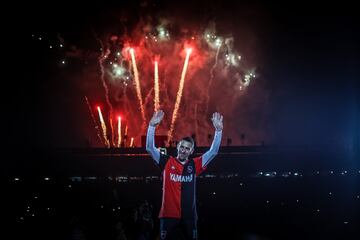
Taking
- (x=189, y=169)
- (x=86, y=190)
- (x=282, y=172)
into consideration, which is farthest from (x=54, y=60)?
(x=189, y=169)

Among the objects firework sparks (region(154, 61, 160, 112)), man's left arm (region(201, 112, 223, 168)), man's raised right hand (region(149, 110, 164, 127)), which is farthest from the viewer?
firework sparks (region(154, 61, 160, 112))

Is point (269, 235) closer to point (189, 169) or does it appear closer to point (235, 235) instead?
point (235, 235)

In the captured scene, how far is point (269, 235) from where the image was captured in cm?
1667

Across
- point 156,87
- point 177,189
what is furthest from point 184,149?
point 156,87

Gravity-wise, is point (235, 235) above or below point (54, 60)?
below

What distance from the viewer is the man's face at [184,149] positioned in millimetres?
7996

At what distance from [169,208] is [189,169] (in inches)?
30.9

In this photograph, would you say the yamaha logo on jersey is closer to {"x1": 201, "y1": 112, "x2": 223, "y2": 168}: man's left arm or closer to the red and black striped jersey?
the red and black striped jersey

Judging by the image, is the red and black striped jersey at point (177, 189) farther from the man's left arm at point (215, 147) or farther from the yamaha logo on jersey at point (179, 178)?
the man's left arm at point (215, 147)

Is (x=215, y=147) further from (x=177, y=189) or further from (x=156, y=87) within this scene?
(x=156, y=87)

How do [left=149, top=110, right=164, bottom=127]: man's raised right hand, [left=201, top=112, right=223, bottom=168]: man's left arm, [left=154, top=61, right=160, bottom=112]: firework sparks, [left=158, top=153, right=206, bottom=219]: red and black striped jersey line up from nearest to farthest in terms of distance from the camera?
[left=158, top=153, right=206, bottom=219]: red and black striped jersey → [left=149, top=110, right=164, bottom=127]: man's raised right hand → [left=201, top=112, right=223, bottom=168]: man's left arm → [left=154, top=61, right=160, bottom=112]: firework sparks

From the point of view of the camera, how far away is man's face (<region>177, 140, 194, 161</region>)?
800cm

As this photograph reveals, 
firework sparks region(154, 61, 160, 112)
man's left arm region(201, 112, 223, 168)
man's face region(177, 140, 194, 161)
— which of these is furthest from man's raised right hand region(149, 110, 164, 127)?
firework sparks region(154, 61, 160, 112)

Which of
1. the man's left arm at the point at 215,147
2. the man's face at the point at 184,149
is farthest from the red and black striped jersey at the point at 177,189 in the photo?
the man's left arm at the point at 215,147
